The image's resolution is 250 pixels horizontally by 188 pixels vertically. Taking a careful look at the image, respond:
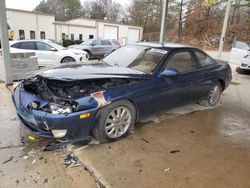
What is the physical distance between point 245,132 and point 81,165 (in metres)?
2.99

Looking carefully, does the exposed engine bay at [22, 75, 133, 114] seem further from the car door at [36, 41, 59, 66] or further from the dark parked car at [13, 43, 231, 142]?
the car door at [36, 41, 59, 66]

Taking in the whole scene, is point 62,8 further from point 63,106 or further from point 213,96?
point 63,106

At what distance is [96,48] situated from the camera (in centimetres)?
1408

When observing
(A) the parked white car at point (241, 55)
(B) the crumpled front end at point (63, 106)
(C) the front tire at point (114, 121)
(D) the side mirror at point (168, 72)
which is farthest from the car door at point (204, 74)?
(A) the parked white car at point (241, 55)

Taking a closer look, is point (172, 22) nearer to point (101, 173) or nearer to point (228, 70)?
point (228, 70)

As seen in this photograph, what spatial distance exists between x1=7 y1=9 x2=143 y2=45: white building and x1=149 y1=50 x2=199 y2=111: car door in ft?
81.0

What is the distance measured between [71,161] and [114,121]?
2.69 feet

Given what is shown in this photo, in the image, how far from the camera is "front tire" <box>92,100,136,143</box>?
3051mm

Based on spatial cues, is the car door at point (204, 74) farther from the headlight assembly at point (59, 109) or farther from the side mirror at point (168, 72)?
the headlight assembly at point (59, 109)

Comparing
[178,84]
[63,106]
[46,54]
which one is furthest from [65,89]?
[46,54]

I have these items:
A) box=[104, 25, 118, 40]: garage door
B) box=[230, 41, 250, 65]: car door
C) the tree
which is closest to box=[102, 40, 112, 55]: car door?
box=[230, 41, 250, 65]: car door

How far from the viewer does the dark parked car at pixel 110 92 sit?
2801 millimetres

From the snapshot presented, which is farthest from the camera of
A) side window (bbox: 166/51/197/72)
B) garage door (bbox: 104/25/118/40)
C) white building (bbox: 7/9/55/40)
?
garage door (bbox: 104/25/118/40)

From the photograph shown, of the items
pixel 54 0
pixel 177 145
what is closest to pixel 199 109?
pixel 177 145
